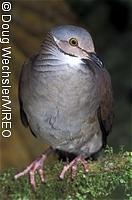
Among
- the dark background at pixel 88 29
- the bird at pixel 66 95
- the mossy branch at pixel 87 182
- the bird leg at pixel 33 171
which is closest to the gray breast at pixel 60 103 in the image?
the bird at pixel 66 95

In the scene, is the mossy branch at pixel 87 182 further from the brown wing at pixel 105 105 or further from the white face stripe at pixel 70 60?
the brown wing at pixel 105 105

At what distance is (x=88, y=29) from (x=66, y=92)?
3602 millimetres

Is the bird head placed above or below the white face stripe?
above

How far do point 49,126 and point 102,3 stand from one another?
364 centimetres

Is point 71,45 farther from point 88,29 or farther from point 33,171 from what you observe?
point 88,29

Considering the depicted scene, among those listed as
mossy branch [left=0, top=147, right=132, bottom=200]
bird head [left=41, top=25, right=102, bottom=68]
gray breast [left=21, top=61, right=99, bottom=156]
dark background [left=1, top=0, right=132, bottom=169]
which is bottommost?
mossy branch [left=0, top=147, right=132, bottom=200]

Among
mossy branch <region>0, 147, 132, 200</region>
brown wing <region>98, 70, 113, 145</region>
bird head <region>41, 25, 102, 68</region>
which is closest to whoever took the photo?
mossy branch <region>0, 147, 132, 200</region>

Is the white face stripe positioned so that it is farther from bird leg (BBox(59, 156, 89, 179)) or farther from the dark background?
the dark background

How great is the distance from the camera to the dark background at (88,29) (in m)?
7.07

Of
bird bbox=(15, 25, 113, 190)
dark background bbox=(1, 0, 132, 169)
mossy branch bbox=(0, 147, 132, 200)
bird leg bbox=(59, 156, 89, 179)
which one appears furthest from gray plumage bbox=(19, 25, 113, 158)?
dark background bbox=(1, 0, 132, 169)

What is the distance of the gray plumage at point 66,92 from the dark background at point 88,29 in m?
2.07

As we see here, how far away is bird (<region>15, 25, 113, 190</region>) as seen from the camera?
4.37m

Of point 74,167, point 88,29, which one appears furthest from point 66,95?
point 88,29

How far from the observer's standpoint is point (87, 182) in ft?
13.9
